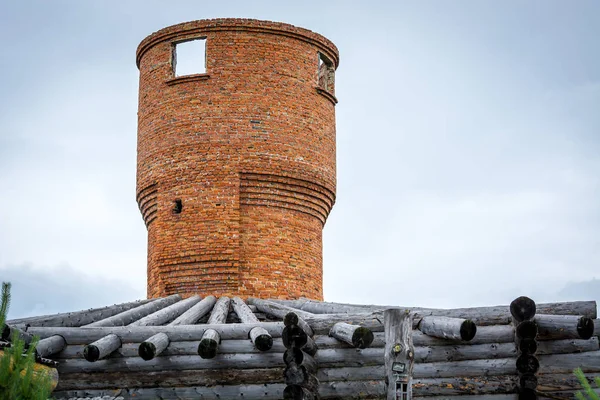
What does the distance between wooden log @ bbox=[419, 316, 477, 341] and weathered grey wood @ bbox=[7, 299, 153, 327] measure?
507cm

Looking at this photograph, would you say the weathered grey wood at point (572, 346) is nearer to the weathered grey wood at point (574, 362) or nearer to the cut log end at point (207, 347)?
the weathered grey wood at point (574, 362)

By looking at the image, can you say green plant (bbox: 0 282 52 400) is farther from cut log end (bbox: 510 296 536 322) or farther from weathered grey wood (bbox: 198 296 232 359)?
cut log end (bbox: 510 296 536 322)

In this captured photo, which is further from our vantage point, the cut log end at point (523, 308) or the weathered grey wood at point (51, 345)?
the weathered grey wood at point (51, 345)

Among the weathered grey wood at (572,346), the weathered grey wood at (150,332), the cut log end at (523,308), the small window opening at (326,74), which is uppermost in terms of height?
the small window opening at (326,74)

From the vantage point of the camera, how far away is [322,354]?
12.2m

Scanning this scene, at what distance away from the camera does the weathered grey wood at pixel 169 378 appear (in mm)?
12477

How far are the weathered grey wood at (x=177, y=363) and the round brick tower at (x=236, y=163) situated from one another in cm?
418

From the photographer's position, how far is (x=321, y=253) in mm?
18125

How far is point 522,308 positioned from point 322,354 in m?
2.67

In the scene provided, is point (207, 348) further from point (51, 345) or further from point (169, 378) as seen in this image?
point (51, 345)

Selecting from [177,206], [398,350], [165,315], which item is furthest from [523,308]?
[177,206]

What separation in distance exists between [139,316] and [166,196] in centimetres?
361

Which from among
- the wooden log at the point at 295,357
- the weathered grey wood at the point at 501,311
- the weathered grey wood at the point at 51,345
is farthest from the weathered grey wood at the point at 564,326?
the weathered grey wood at the point at 51,345

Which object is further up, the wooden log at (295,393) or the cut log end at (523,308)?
the cut log end at (523,308)
